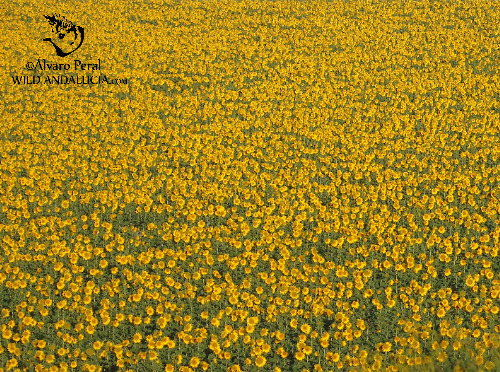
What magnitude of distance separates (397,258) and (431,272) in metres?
0.73

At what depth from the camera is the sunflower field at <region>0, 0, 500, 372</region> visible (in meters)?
7.91

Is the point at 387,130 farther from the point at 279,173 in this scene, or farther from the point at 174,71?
the point at 174,71

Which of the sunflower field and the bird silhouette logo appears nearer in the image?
the sunflower field

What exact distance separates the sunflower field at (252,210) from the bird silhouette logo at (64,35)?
0.71 m

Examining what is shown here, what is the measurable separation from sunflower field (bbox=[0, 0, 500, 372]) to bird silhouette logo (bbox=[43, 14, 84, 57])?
708 mm

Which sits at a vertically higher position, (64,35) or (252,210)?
(64,35)

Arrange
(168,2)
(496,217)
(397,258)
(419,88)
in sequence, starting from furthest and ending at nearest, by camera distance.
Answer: (168,2)
(419,88)
(496,217)
(397,258)

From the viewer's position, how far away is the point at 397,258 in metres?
9.52

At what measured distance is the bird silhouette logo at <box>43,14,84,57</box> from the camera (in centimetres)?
2214

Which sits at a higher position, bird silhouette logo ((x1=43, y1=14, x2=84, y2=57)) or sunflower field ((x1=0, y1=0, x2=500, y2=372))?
bird silhouette logo ((x1=43, y1=14, x2=84, y2=57))

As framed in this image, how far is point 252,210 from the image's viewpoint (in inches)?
449

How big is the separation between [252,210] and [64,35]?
55.2 ft

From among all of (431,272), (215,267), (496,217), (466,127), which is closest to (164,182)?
(215,267)

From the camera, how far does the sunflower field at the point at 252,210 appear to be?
7910 millimetres
